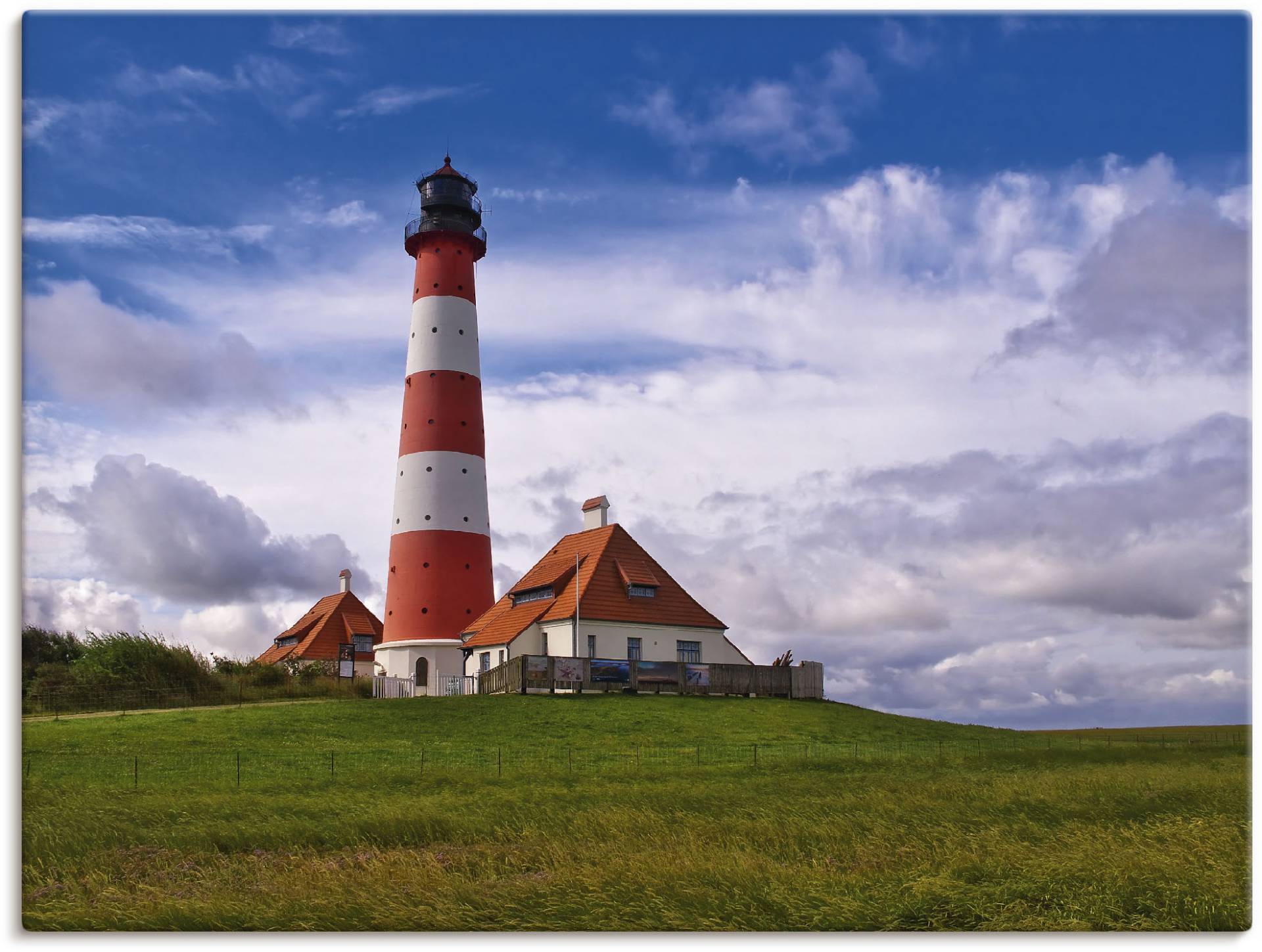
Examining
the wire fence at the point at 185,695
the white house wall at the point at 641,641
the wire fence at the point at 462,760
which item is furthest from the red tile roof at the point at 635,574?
Answer: the wire fence at the point at 462,760

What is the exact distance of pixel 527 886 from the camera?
36.6 ft

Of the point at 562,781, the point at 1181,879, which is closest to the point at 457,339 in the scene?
the point at 562,781

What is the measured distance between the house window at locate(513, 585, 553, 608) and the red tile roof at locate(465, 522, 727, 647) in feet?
0.73

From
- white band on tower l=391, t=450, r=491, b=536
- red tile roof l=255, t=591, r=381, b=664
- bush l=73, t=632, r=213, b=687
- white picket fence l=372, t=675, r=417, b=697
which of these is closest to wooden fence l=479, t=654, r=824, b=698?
white picket fence l=372, t=675, r=417, b=697

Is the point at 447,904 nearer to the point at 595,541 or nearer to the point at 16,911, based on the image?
the point at 16,911

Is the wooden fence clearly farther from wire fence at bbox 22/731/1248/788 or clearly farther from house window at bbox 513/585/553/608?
wire fence at bbox 22/731/1248/788

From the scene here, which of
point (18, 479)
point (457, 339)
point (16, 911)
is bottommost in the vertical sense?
point (16, 911)

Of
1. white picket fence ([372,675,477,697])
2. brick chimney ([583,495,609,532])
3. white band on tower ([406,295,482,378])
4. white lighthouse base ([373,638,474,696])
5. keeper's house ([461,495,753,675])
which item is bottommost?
white picket fence ([372,675,477,697])

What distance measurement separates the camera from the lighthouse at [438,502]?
172 ft

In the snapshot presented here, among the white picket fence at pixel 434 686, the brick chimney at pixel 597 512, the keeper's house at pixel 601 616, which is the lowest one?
the white picket fence at pixel 434 686

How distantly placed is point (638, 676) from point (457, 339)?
740 inches

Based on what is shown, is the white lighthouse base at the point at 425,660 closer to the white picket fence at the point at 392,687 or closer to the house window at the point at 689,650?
the white picket fence at the point at 392,687

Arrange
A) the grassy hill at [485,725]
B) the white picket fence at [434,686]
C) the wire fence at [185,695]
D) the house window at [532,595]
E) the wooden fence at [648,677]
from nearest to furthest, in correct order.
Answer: the grassy hill at [485,725], the wire fence at [185,695], the wooden fence at [648,677], the white picket fence at [434,686], the house window at [532,595]

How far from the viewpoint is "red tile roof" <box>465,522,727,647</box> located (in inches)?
2005
